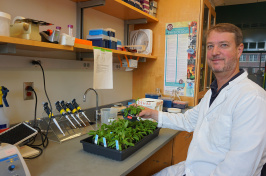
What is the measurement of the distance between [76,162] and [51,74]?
2.66 feet

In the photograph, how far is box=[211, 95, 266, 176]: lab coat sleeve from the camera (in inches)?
38.3

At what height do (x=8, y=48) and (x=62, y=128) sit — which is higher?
(x=8, y=48)

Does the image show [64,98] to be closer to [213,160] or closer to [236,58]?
[213,160]

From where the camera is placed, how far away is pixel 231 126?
43.2 inches

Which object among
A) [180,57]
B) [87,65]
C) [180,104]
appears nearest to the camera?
[87,65]

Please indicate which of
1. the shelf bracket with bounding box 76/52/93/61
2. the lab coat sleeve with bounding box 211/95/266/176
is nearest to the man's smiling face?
the lab coat sleeve with bounding box 211/95/266/176

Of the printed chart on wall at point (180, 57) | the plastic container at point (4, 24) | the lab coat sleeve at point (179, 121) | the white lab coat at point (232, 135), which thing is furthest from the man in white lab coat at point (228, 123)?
the plastic container at point (4, 24)

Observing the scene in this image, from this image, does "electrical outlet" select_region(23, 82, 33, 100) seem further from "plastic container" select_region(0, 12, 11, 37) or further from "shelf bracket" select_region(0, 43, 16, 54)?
"plastic container" select_region(0, 12, 11, 37)

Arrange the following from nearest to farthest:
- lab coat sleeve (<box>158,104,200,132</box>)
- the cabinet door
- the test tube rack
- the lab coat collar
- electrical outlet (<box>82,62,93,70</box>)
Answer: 1. the lab coat collar
2. the test tube rack
3. lab coat sleeve (<box>158,104,200,132</box>)
4. electrical outlet (<box>82,62,93,70</box>)
5. the cabinet door

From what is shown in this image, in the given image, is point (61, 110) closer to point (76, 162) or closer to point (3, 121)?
point (3, 121)

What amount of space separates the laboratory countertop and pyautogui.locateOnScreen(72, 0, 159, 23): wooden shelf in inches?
47.8

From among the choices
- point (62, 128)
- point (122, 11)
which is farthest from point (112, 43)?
point (62, 128)

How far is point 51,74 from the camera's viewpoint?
1.61 m

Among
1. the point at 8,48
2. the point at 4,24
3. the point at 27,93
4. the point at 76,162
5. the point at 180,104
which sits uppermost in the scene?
the point at 4,24
